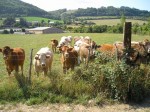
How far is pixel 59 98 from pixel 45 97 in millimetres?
510

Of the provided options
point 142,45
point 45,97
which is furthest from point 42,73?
point 142,45

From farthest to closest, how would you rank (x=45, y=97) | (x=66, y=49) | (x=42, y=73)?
1. (x=66, y=49)
2. (x=42, y=73)
3. (x=45, y=97)

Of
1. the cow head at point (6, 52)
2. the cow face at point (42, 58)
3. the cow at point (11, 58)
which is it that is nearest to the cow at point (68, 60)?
the cow face at point (42, 58)

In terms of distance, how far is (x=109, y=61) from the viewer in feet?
34.5

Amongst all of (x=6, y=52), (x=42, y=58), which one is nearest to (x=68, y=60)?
(x=42, y=58)

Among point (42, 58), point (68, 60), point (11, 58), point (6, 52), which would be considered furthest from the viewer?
point (68, 60)

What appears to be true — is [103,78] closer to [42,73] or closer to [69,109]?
[69,109]

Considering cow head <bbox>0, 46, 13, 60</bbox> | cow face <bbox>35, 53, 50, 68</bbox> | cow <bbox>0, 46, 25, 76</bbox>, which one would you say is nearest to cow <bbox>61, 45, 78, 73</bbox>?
cow face <bbox>35, 53, 50, 68</bbox>

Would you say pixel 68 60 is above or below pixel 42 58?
below

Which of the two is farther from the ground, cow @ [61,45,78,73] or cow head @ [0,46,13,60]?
cow head @ [0,46,13,60]

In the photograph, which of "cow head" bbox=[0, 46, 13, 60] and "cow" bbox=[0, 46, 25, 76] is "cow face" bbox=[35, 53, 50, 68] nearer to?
"cow" bbox=[0, 46, 25, 76]

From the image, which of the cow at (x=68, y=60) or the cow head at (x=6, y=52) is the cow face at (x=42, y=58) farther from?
the cow head at (x=6, y=52)

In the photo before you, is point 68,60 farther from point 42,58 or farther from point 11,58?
point 11,58

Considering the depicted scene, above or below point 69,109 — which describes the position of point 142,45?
above
